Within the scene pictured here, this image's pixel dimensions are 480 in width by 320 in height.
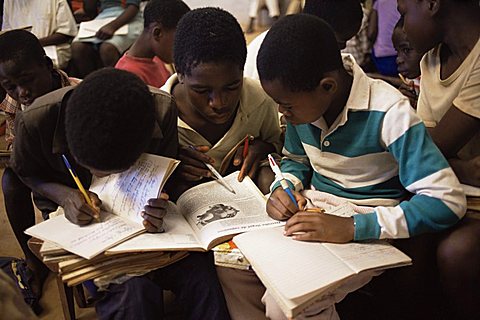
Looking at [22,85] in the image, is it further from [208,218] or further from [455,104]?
[455,104]

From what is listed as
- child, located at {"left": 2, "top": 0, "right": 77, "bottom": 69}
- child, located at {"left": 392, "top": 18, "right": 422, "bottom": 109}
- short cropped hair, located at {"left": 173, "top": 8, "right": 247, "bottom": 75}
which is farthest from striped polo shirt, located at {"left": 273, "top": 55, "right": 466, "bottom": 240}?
child, located at {"left": 2, "top": 0, "right": 77, "bottom": 69}

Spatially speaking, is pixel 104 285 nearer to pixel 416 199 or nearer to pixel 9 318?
pixel 9 318

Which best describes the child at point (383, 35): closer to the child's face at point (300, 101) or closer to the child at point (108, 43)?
the child at point (108, 43)

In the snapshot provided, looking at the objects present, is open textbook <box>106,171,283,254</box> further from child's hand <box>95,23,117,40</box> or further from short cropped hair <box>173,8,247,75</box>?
child's hand <box>95,23,117,40</box>

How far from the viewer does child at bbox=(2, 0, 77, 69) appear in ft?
8.95

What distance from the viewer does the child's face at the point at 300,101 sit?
108 cm

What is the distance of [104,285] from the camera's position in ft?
3.64

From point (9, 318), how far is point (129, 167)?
482 millimetres

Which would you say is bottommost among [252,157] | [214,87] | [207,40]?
[252,157]

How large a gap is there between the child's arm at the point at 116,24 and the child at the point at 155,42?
31.0 inches

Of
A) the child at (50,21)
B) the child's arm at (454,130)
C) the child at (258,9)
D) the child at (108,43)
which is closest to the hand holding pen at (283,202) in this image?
the child's arm at (454,130)

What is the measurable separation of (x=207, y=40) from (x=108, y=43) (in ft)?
5.42

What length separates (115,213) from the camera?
Result: 3.82 feet

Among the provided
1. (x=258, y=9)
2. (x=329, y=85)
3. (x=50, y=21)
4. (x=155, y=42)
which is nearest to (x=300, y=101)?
(x=329, y=85)
